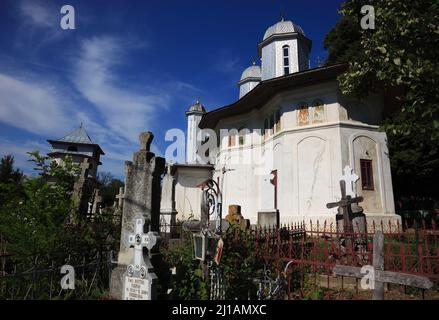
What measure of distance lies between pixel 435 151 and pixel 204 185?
11.0 metres

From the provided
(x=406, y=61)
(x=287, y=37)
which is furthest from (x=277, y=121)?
(x=287, y=37)

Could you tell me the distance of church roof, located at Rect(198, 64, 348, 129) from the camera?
42.3 feet

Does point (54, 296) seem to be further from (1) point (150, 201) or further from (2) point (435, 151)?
(2) point (435, 151)

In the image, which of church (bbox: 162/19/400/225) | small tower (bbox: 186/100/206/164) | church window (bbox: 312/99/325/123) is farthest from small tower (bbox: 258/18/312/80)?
small tower (bbox: 186/100/206/164)

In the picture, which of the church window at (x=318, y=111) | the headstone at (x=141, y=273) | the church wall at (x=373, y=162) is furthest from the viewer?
the church window at (x=318, y=111)

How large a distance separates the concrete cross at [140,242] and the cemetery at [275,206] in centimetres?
3

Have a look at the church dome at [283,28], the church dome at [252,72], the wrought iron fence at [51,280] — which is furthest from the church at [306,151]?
the church dome at [252,72]

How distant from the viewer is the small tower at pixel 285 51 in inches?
845

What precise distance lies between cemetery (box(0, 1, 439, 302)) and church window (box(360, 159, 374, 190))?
0.20 feet

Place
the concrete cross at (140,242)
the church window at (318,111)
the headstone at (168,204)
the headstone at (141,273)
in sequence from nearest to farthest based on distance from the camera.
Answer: the headstone at (141,273)
the concrete cross at (140,242)
the church window at (318,111)
the headstone at (168,204)

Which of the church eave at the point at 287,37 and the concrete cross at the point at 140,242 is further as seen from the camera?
the church eave at the point at 287,37

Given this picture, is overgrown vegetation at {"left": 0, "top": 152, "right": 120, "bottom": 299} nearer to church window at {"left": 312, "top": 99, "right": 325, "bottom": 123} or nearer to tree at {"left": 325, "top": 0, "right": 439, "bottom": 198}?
tree at {"left": 325, "top": 0, "right": 439, "bottom": 198}

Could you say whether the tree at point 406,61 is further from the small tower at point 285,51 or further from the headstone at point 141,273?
the small tower at point 285,51

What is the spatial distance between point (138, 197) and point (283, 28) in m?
21.2
